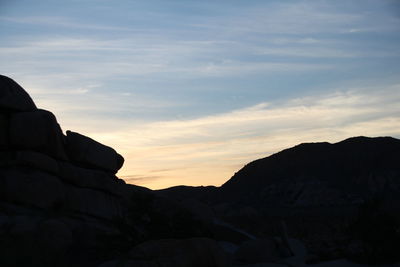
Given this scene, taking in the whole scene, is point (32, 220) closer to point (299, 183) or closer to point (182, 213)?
point (182, 213)

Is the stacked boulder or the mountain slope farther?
the mountain slope

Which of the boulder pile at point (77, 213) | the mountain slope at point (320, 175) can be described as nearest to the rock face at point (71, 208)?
the boulder pile at point (77, 213)

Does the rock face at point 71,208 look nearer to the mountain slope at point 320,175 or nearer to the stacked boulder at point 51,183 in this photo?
the stacked boulder at point 51,183

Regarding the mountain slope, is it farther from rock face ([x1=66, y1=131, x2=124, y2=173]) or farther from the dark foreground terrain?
rock face ([x1=66, y1=131, x2=124, y2=173])

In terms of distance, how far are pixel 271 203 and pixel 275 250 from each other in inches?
2697

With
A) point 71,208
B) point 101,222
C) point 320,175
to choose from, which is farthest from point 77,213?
point 320,175

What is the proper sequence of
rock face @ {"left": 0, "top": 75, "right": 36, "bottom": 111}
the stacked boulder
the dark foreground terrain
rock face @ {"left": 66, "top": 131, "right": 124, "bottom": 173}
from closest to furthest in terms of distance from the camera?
the dark foreground terrain < the stacked boulder < rock face @ {"left": 0, "top": 75, "right": 36, "bottom": 111} < rock face @ {"left": 66, "top": 131, "right": 124, "bottom": 173}

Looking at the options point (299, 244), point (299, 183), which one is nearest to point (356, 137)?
point (299, 183)

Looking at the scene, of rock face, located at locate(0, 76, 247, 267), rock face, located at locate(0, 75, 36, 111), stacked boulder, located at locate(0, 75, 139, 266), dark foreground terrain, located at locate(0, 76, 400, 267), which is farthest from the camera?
rock face, located at locate(0, 75, 36, 111)

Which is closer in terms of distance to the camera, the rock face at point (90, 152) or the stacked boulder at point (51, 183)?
the stacked boulder at point (51, 183)

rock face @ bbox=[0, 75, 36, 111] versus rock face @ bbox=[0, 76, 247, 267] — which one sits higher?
rock face @ bbox=[0, 75, 36, 111]

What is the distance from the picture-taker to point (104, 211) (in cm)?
2722

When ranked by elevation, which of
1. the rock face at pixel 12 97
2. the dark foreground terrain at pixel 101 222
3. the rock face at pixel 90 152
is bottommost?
the dark foreground terrain at pixel 101 222

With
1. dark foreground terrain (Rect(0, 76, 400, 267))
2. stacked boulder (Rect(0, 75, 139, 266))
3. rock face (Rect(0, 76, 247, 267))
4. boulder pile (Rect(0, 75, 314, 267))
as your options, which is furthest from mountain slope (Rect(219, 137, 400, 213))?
rock face (Rect(0, 76, 247, 267))
